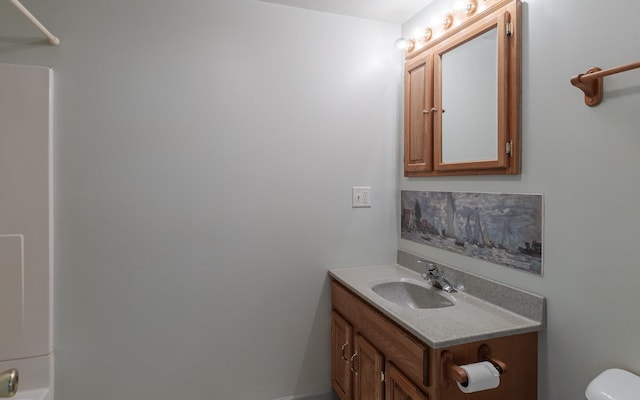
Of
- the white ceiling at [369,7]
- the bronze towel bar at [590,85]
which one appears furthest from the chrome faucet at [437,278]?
the white ceiling at [369,7]

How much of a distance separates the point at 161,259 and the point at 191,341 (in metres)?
0.48

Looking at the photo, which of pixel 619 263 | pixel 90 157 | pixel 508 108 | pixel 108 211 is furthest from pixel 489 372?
pixel 90 157

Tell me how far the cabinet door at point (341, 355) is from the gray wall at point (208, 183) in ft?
0.28

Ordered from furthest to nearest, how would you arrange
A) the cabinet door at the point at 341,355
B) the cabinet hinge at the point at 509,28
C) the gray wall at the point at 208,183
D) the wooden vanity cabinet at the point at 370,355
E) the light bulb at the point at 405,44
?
1. the light bulb at the point at 405,44
2. the cabinet door at the point at 341,355
3. the gray wall at the point at 208,183
4. the cabinet hinge at the point at 509,28
5. the wooden vanity cabinet at the point at 370,355

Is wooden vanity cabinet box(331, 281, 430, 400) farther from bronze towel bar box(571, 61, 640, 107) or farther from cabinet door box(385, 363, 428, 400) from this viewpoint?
bronze towel bar box(571, 61, 640, 107)

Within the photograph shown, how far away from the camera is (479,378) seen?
1.16m

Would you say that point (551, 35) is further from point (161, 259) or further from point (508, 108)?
point (161, 259)

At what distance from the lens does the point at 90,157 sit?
178 cm

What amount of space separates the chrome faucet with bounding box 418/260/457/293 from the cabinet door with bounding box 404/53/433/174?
54 cm

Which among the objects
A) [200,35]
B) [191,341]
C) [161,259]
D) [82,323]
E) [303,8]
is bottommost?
[191,341]

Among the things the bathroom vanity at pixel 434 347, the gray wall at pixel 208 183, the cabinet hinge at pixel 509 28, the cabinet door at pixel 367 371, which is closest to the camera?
the bathroom vanity at pixel 434 347

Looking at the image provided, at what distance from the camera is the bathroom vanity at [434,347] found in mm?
1263

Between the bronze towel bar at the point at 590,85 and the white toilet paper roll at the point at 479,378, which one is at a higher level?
the bronze towel bar at the point at 590,85

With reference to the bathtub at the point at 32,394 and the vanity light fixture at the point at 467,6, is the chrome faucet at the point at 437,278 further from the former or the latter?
the bathtub at the point at 32,394
